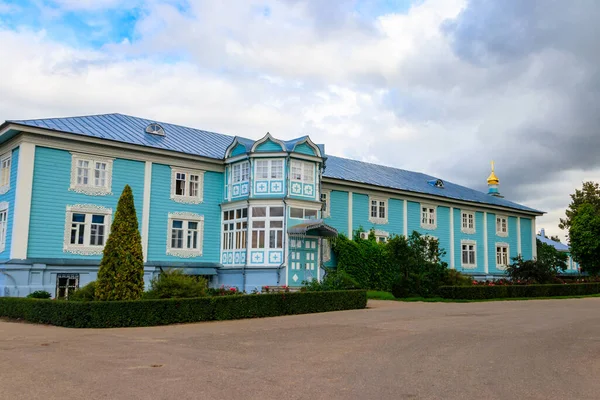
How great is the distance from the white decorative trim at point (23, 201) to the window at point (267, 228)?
30.6 feet

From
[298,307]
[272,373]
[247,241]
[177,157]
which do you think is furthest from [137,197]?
[272,373]

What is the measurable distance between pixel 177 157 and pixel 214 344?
15455mm

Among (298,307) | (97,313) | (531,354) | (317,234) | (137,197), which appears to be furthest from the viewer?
(317,234)

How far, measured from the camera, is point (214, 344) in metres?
11.1

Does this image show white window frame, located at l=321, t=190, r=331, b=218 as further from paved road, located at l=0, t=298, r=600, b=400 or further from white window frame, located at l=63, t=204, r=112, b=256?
paved road, located at l=0, t=298, r=600, b=400

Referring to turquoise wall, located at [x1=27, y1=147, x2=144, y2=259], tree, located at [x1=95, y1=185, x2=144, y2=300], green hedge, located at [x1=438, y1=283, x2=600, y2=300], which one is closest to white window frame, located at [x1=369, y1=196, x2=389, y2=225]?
green hedge, located at [x1=438, y1=283, x2=600, y2=300]

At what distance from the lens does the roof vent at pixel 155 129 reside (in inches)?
1027

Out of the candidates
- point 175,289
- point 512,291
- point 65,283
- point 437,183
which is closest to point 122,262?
point 175,289

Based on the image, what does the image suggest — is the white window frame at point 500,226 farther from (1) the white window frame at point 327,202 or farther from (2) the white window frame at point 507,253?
(1) the white window frame at point 327,202

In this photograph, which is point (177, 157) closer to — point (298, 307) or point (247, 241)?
point (247, 241)

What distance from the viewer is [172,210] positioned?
25.1m

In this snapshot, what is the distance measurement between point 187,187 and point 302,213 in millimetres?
Result: 5571

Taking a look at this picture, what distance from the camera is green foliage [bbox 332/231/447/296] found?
2622 cm

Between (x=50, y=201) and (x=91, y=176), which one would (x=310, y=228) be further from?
(x=50, y=201)
